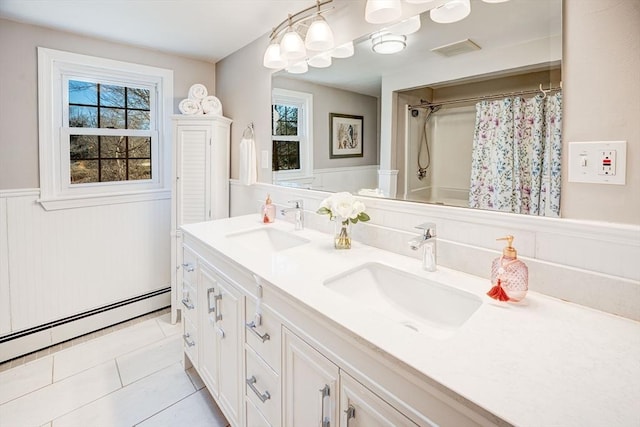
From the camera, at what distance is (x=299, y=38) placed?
1849 mm

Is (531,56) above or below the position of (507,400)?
above

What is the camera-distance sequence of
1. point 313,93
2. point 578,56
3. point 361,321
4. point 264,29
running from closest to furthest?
1. point 361,321
2. point 578,56
3. point 313,93
4. point 264,29

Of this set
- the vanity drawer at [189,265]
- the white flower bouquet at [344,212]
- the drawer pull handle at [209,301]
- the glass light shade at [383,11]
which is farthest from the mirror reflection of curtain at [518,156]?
the vanity drawer at [189,265]

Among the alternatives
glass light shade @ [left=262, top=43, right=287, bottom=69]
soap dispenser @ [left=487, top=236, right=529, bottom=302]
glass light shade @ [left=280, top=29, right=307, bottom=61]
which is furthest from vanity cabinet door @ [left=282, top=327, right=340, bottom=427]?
glass light shade @ [left=262, top=43, right=287, bottom=69]

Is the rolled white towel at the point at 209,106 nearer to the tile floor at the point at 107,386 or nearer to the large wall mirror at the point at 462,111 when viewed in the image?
the large wall mirror at the point at 462,111

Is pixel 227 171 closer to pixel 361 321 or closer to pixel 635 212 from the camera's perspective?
pixel 361 321

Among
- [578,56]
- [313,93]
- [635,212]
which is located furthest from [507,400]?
[313,93]

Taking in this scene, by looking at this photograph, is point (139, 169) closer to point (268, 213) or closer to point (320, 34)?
point (268, 213)

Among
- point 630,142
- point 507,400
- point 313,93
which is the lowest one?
point 507,400

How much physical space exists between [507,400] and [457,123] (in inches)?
38.4

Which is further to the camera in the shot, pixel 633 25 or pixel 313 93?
pixel 313 93

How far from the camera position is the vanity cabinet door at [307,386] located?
0.90 m

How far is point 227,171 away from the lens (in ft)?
9.02

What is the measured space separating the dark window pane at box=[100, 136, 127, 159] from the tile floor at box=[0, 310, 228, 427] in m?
1.39
